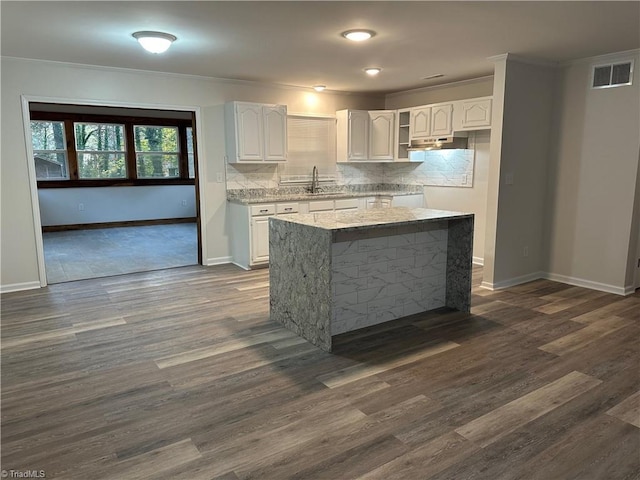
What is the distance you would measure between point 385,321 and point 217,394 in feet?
5.56

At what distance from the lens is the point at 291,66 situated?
194 inches

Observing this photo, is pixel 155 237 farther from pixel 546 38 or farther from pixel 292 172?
pixel 546 38

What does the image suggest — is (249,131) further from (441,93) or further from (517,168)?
(517,168)

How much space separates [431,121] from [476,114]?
744 mm

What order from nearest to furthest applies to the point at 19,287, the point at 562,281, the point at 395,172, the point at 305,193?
the point at 19,287 → the point at 562,281 → the point at 305,193 → the point at 395,172

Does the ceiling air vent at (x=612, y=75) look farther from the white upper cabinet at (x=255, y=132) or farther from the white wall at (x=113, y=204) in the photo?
the white wall at (x=113, y=204)

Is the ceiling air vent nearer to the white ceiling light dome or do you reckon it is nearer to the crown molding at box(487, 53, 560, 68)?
the crown molding at box(487, 53, 560, 68)

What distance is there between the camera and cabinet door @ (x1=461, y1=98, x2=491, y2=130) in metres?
5.32

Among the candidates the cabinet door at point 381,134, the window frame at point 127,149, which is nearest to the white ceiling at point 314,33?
the cabinet door at point 381,134

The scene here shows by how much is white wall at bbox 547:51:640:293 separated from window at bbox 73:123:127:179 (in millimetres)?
8476

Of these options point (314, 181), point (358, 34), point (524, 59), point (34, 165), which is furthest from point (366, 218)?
point (34, 165)

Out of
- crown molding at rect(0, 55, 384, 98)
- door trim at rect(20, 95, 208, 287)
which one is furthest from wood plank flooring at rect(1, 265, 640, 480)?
crown molding at rect(0, 55, 384, 98)

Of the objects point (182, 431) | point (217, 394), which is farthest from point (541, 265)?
point (182, 431)

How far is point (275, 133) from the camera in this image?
599 cm
